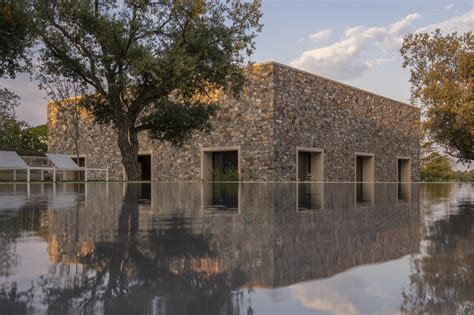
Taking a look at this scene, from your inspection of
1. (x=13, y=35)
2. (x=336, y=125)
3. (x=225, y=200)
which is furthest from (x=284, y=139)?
(x=225, y=200)

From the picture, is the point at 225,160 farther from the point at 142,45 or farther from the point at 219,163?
the point at 142,45

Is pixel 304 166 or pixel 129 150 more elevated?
pixel 129 150

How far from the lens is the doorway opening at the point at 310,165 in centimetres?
2239

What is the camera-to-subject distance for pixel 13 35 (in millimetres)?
10742

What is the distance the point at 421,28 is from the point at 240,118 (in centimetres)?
843

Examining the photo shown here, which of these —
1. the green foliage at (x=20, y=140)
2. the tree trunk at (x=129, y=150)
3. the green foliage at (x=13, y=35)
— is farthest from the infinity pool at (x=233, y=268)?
the green foliage at (x=20, y=140)

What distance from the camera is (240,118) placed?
20984 millimetres

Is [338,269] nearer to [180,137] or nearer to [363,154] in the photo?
[180,137]

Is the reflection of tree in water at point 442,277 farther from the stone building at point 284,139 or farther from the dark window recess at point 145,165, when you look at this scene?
the dark window recess at point 145,165

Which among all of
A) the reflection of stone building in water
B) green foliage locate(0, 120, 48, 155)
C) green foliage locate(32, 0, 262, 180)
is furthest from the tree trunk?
green foliage locate(0, 120, 48, 155)

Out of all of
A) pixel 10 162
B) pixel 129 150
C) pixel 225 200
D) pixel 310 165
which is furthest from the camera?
pixel 310 165

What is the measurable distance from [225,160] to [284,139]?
12.1 ft

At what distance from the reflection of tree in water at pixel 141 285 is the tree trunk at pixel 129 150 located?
46.0 ft

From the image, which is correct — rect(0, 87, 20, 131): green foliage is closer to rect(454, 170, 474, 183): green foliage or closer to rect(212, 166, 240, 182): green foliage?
rect(212, 166, 240, 182): green foliage
